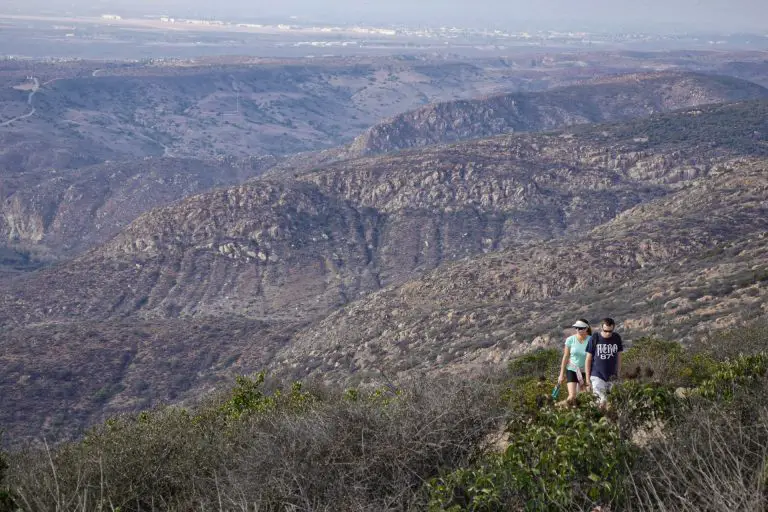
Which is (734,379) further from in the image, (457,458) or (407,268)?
(407,268)

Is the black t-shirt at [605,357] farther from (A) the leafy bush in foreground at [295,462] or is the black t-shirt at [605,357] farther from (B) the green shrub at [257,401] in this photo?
(B) the green shrub at [257,401]

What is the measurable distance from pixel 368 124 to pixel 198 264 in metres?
97.3

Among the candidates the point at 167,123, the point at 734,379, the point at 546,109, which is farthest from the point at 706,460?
the point at 167,123

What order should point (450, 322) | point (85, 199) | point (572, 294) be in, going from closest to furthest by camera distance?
1. point (450, 322)
2. point (572, 294)
3. point (85, 199)

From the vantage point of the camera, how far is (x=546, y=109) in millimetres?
98438

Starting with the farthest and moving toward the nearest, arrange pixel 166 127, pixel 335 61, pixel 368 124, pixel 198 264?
pixel 335 61 < pixel 368 124 < pixel 166 127 < pixel 198 264

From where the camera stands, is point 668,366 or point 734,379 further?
point 668,366

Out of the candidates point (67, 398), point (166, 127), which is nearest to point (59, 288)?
point (67, 398)

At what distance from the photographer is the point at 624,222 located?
36.9 metres

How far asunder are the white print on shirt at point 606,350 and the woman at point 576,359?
1.40 ft

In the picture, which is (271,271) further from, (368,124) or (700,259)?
(368,124)

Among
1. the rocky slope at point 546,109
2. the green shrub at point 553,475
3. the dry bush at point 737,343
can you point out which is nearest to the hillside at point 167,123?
the rocky slope at point 546,109

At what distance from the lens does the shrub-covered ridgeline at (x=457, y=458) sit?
6.12 m

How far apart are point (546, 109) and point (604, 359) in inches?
3703
